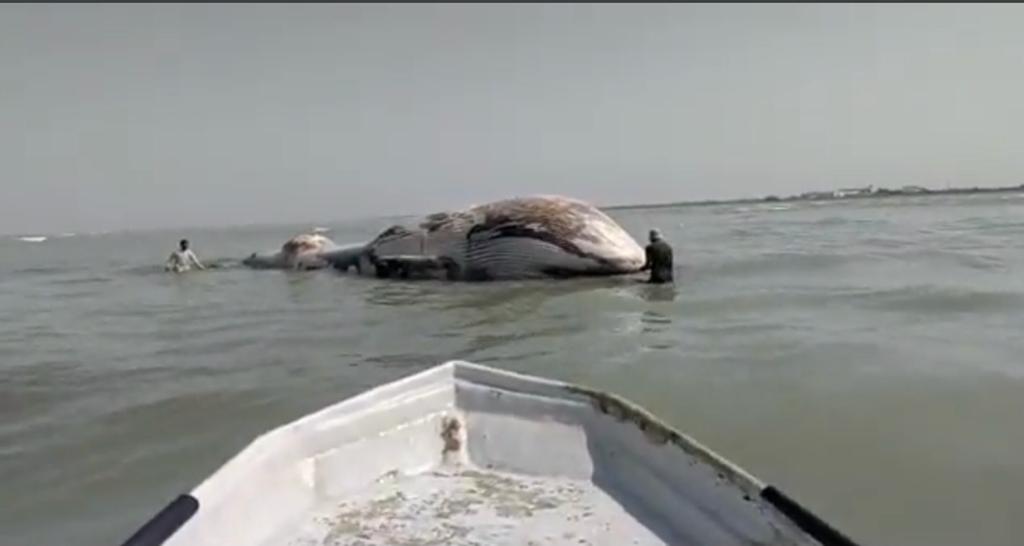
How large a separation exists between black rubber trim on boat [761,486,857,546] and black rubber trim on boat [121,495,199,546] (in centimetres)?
249

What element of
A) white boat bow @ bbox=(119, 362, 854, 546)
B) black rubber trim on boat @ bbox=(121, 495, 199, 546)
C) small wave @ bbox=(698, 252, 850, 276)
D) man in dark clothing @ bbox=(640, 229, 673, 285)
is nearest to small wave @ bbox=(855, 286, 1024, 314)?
man in dark clothing @ bbox=(640, 229, 673, 285)

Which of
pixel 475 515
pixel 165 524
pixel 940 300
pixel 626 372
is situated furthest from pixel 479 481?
pixel 940 300

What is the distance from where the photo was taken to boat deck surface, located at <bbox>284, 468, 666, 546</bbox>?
4059mm

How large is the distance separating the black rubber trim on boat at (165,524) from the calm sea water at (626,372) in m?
1.02

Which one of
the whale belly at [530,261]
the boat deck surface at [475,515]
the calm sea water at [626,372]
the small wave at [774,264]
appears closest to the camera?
the boat deck surface at [475,515]

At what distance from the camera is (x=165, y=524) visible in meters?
3.52

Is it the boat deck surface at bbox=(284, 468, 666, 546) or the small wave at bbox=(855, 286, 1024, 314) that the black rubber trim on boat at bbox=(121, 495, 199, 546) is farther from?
the small wave at bbox=(855, 286, 1024, 314)

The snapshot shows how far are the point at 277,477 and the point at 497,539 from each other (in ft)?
4.02

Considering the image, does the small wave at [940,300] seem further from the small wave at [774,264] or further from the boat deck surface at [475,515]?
the boat deck surface at [475,515]

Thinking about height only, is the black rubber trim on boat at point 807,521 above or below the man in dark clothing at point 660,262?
below

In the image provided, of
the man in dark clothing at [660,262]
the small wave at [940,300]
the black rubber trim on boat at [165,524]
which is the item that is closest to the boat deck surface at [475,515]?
the black rubber trim on boat at [165,524]

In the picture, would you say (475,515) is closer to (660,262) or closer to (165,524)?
(165,524)

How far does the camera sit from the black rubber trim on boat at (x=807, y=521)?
3293mm

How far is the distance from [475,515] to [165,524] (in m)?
1.49
